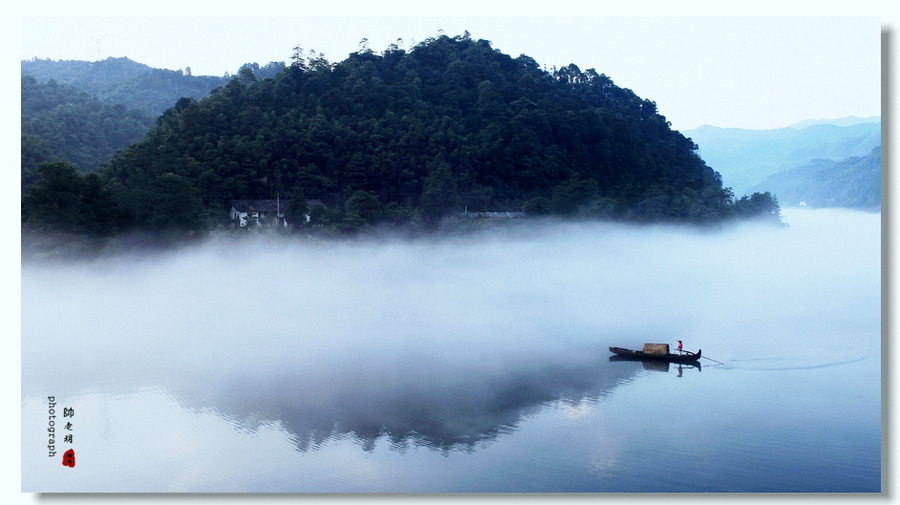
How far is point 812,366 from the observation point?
31.3 feet

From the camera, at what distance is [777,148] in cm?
1805

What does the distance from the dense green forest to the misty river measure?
205 inches

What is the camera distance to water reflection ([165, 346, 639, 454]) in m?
7.53

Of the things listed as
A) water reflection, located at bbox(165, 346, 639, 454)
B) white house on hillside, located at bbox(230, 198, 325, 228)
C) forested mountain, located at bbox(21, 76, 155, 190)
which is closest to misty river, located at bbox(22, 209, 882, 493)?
water reflection, located at bbox(165, 346, 639, 454)

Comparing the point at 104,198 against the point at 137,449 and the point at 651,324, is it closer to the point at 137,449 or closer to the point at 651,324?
the point at 137,449

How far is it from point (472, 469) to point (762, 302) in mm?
10090

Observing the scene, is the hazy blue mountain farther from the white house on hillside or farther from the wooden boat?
the white house on hillside

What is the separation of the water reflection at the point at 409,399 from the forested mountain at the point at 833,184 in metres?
4.03

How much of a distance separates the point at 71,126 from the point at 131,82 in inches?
500

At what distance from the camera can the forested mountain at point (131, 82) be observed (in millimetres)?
25500

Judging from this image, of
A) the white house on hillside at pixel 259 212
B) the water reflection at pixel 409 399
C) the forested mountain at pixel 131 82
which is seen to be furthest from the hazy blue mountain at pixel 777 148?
the forested mountain at pixel 131 82

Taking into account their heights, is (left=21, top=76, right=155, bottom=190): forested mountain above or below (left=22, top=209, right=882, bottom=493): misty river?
above

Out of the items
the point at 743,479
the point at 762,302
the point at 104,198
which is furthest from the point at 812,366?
the point at 104,198

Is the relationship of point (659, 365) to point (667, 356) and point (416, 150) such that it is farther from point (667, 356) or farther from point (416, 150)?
point (416, 150)
